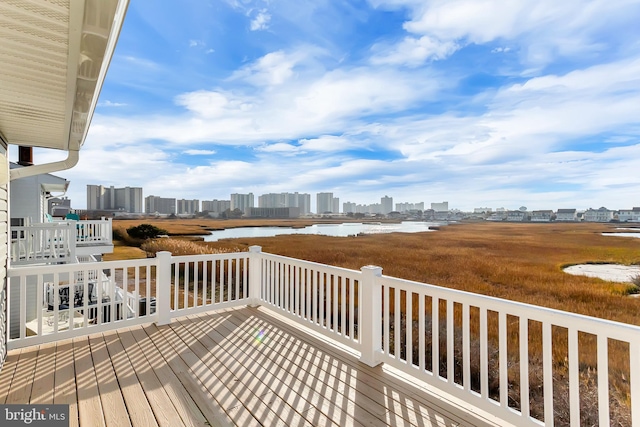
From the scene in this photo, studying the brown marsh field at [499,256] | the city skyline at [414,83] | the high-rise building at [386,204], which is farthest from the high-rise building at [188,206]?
the high-rise building at [386,204]

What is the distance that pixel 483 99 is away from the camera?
10.2 m

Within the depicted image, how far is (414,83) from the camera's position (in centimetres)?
871

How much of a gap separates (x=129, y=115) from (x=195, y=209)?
31.6 ft

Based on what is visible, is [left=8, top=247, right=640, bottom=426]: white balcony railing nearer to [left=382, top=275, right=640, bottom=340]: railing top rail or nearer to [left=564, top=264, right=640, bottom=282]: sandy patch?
[left=382, top=275, right=640, bottom=340]: railing top rail

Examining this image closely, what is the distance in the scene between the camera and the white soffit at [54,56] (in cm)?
129

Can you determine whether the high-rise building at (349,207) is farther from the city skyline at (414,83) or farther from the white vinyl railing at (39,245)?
the white vinyl railing at (39,245)

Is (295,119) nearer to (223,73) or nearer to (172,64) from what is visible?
(223,73)

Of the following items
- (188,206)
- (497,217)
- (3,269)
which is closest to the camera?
(3,269)

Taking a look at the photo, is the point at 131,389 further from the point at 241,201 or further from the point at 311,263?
the point at 241,201

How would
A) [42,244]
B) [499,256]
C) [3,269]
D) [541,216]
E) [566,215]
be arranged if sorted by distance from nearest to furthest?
[3,269], [42,244], [566,215], [499,256], [541,216]

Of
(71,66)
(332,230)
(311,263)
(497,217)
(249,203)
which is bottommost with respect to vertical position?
(332,230)

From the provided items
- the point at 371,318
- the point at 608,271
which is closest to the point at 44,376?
the point at 371,318

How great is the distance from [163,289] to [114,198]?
14.3m

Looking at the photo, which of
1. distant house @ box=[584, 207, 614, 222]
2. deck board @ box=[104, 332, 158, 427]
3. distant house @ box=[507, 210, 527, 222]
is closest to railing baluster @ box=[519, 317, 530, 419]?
deck board @ box=[104, 332, 158, 427]
